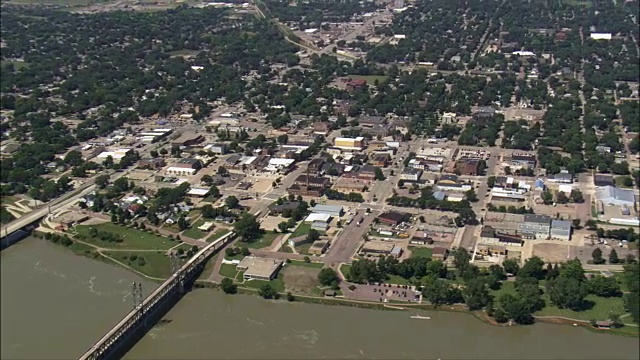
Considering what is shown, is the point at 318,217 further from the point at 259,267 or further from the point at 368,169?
the point at 368,169

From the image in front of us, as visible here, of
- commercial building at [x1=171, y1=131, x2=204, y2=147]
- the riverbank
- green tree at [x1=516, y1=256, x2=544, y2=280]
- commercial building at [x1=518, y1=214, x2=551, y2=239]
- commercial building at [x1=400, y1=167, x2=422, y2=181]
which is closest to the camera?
the riverbank

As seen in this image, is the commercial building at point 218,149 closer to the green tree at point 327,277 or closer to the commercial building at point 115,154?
the commercial building at point 115,154

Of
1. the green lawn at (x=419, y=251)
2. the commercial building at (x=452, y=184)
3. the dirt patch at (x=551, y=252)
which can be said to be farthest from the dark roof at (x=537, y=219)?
the green lawn at (x=419, y=251)

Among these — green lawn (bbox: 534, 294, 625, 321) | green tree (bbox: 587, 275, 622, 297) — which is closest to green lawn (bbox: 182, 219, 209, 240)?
green lawn (bbox: 534, 294, 625, 321)

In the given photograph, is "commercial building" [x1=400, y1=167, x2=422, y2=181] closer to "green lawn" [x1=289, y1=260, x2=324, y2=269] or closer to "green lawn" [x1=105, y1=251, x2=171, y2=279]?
"green lawn" [x1=289, y1=260, x2=324, y2=269]

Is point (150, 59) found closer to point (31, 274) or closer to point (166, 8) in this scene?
point (166, 8)

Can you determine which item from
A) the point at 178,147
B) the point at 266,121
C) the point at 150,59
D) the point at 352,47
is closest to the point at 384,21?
the point at 352,47

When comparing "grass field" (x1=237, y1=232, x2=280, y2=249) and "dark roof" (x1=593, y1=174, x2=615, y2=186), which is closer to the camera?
"grass field" (x1=237, y1=232, x2=280, y2=249)
